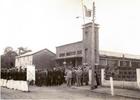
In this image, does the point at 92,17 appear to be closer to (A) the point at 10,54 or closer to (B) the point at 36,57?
(B) the point at 36,57

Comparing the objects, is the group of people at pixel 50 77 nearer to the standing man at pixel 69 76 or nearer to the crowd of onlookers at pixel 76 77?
the crowd of onlookers at pixel 76 77

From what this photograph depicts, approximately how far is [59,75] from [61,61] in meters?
23.0

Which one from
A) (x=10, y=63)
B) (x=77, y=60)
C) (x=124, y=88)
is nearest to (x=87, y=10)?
(x=124, y=88)

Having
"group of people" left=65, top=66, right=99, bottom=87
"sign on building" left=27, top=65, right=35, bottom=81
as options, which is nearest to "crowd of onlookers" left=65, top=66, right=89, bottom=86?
"group of people" left=65, top=66, right=99, bottom=87

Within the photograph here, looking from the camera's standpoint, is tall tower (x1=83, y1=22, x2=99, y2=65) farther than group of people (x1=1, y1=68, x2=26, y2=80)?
Yes

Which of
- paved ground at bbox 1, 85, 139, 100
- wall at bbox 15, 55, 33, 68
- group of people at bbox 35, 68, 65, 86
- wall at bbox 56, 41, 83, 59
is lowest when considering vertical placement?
paved ground at bbox 1, 85, 139, 100

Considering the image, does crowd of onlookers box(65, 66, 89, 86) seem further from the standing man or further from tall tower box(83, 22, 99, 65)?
tall tower box(83, 22, 99, 65)

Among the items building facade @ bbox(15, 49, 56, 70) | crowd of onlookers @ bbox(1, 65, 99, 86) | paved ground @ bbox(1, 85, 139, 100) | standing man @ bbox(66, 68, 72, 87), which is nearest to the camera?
paved ground @ bbox(1, 85, 139, 100)

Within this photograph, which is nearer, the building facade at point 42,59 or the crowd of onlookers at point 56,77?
the crowd of onlookers at point 56,77

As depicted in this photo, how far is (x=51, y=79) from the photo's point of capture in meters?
20.5

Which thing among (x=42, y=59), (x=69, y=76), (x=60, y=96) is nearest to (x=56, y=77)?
(x=69, y=76)

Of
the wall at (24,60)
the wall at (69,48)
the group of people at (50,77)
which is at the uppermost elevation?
the wall at (69,48)

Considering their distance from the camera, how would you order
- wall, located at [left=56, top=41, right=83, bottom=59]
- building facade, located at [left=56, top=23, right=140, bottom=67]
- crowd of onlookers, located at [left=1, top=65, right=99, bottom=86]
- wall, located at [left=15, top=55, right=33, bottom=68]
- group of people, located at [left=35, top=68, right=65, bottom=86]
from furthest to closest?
wall, located at [left=15, top=55, right=33, bottom=68]
wall, located at [left=56, top=41, right=83, bottom=59]
building facade, located at [left=56, top=23, right=140, bottom=67]
group of people, located at [left=35, top=68, right=65, bottom=86]
crowd of onlookers, located at [left=1, top=65, right=99, bottom=86]

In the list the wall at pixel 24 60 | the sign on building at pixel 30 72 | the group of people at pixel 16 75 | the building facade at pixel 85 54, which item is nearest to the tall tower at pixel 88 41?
the building facade at pixel 85 54
